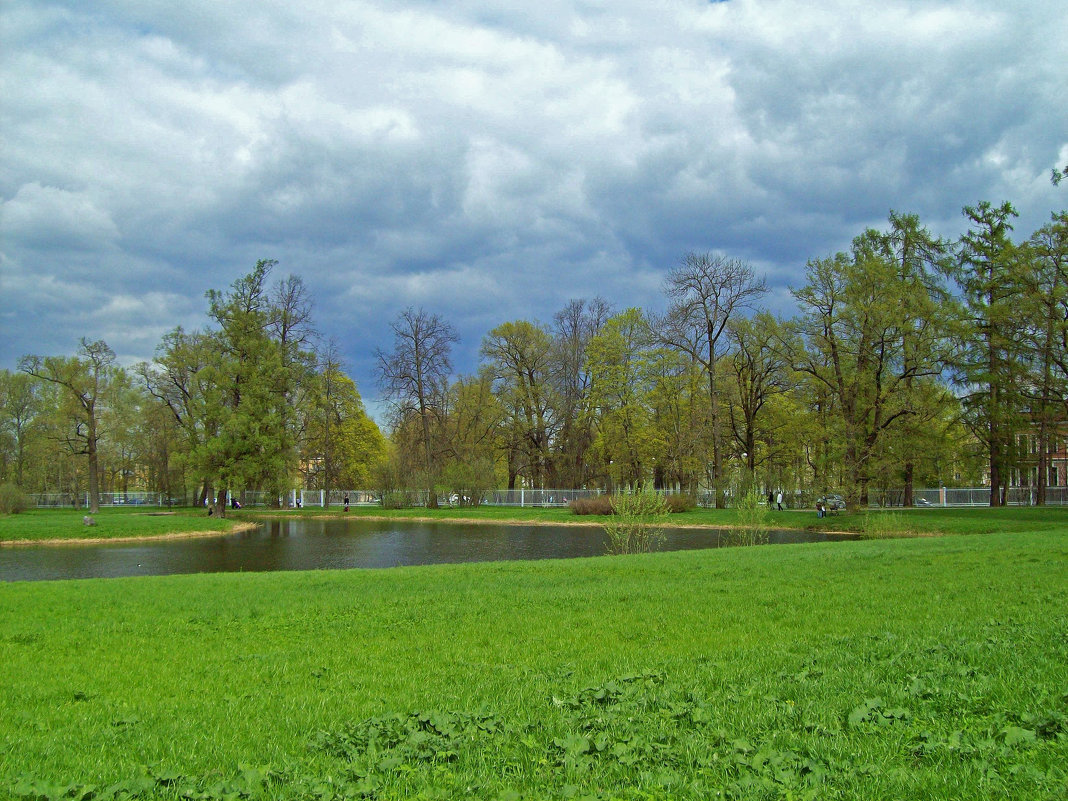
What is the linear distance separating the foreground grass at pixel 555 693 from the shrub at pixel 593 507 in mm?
32078

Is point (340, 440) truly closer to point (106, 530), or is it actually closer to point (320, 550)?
point (106, 530)

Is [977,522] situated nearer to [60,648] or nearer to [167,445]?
[60,648]

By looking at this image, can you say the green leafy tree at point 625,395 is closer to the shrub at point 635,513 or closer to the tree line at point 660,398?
the tree line at point 660,398

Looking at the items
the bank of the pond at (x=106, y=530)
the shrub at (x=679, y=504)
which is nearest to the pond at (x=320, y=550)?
the bank of the pond at (x=106, y=530)

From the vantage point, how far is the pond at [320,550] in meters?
21.0

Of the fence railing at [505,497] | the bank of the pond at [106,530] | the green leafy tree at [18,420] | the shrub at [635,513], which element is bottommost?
the fence railing at [505,497]

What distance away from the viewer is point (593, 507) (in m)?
43.3

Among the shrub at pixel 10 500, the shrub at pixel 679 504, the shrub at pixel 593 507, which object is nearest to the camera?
the shrub at pixel 10 500

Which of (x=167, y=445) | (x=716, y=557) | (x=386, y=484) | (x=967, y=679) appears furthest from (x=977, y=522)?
(x=167, y=445)

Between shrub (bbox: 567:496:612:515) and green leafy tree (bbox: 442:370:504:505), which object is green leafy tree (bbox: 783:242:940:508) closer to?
shrub (bbox: 567:496:612:515)

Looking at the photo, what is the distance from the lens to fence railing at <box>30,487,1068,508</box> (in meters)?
47.2

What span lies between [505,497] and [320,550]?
1303 inches

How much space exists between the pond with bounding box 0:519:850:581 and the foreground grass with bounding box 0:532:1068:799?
10626mm

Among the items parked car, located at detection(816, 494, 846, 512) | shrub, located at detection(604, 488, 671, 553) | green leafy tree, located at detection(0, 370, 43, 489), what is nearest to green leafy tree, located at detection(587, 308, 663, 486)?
parked car, located at detection(816, 494, 846, 512)
